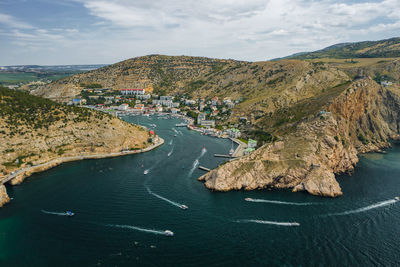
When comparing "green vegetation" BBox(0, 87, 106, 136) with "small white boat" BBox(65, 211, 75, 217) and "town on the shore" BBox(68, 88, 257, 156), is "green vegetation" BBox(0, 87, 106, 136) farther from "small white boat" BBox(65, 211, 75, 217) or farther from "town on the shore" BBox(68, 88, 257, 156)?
"town on the shore" BBox(68, 88, 257, 156)

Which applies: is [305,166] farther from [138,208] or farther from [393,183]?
[138,208]

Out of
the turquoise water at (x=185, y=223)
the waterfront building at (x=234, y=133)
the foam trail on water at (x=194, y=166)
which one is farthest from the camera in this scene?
the waterfront building at (x=234, y=133)

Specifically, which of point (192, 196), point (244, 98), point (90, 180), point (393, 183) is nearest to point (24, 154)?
point (90, 180)

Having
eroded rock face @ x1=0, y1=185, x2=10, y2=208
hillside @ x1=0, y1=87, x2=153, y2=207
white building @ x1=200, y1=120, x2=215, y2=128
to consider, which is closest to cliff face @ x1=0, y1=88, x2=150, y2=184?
hillside @ x1=0, y1=87, x2=153, y2=207

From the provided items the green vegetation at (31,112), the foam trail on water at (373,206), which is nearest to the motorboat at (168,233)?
the foam trail on water at (373,206)

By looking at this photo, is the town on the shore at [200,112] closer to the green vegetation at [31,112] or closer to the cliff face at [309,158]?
the cliff face at [309,158]

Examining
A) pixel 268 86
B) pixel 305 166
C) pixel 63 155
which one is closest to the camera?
pixel 305 166
